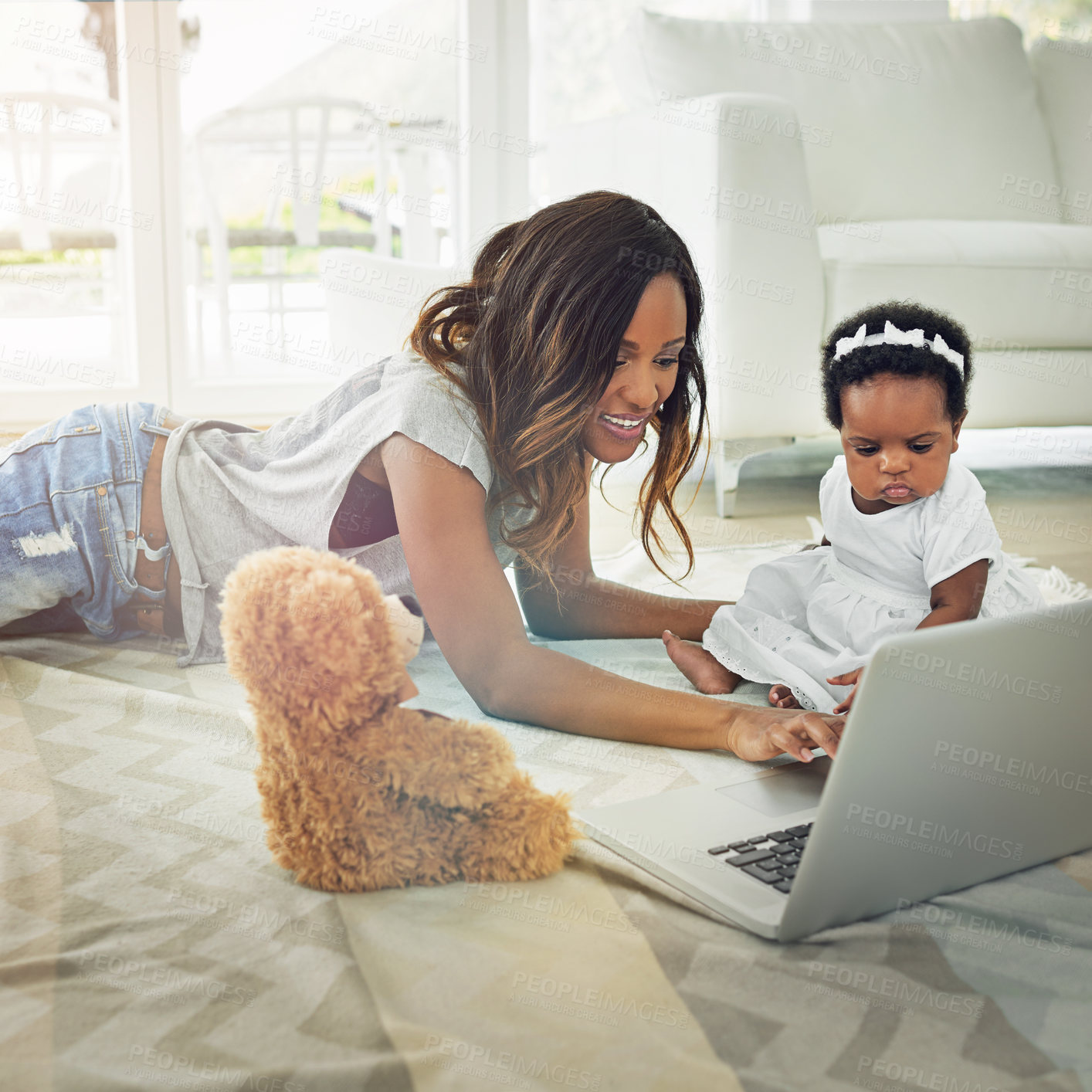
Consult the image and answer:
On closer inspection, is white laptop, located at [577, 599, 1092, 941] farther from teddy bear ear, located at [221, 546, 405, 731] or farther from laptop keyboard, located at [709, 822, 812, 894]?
teddy bear ear, located at [221, 546, 405, 731]

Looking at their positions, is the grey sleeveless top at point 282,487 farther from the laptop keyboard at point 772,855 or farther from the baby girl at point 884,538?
the laptop keyboard at point 772,855

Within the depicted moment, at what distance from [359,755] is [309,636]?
0.28 ft

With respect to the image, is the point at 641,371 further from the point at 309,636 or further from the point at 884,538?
the point at 309,636

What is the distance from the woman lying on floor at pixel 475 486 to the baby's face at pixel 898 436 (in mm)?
160

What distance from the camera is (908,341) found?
1.04 metres

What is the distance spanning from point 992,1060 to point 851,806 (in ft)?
0.44

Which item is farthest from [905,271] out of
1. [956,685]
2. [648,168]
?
[956,685]

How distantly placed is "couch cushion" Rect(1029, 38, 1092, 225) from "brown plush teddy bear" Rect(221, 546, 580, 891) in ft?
7.55

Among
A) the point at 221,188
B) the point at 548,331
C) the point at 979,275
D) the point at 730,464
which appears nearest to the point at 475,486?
the point at 548,331

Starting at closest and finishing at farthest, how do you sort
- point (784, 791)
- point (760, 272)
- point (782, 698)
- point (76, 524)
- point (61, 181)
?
point (784, 791)
point (782, 698)
point (76, 524)
point (760, 272)
point (61, 181)

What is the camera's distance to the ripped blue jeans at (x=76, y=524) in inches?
44.4

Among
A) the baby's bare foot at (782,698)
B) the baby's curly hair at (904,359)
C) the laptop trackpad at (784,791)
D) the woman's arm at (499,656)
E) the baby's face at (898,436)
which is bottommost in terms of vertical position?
the baby's bare foot at (782,698)

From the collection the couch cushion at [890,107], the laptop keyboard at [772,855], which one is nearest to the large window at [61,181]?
the couch cushion at [890,107]

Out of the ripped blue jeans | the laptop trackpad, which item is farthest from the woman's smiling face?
the ripped blue jeans
